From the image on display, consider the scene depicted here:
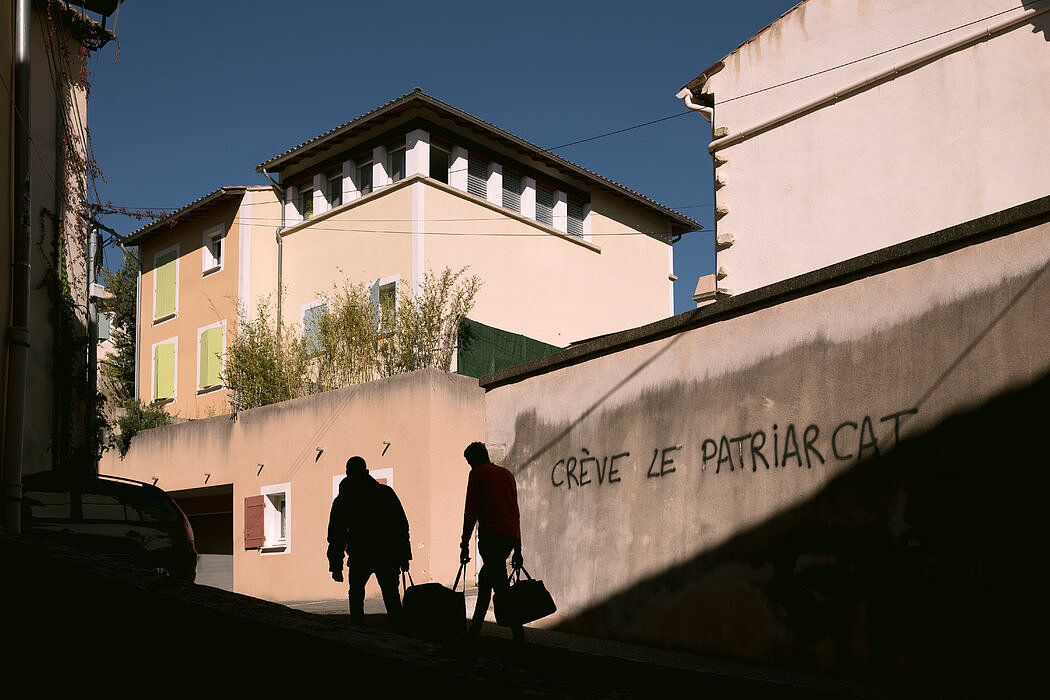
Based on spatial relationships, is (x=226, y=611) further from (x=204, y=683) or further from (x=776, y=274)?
(x=776, y=274)

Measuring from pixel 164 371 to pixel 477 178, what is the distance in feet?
33.3

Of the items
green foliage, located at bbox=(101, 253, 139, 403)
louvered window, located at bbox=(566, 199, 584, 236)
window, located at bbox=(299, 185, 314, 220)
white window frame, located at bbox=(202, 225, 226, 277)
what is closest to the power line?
louvered window, located at bbox=(566, 199, 584, 236)

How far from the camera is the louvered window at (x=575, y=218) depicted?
27.8 m

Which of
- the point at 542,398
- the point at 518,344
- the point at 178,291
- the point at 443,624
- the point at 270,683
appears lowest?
the point at 443,624

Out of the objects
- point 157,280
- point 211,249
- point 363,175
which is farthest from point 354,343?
point 157,280

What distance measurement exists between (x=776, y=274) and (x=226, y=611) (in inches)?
539

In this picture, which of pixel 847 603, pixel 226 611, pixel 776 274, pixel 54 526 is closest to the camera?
pixel 226 611

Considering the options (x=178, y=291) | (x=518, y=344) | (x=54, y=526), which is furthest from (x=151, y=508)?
(x=178, y=291)

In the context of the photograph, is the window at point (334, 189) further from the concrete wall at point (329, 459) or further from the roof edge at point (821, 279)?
the roof edge at point (821, 279)

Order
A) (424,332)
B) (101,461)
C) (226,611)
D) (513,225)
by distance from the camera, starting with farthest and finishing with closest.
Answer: (513,225), (101,461), (424,332), (226,611)

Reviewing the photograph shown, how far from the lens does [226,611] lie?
3910mm

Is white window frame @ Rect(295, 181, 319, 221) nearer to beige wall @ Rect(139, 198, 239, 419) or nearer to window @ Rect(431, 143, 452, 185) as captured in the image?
beige wall @ Rect(139, 198, 239, 419)

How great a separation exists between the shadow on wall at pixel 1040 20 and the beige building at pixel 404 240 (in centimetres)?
1251

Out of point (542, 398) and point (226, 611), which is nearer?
point (226, 611)
